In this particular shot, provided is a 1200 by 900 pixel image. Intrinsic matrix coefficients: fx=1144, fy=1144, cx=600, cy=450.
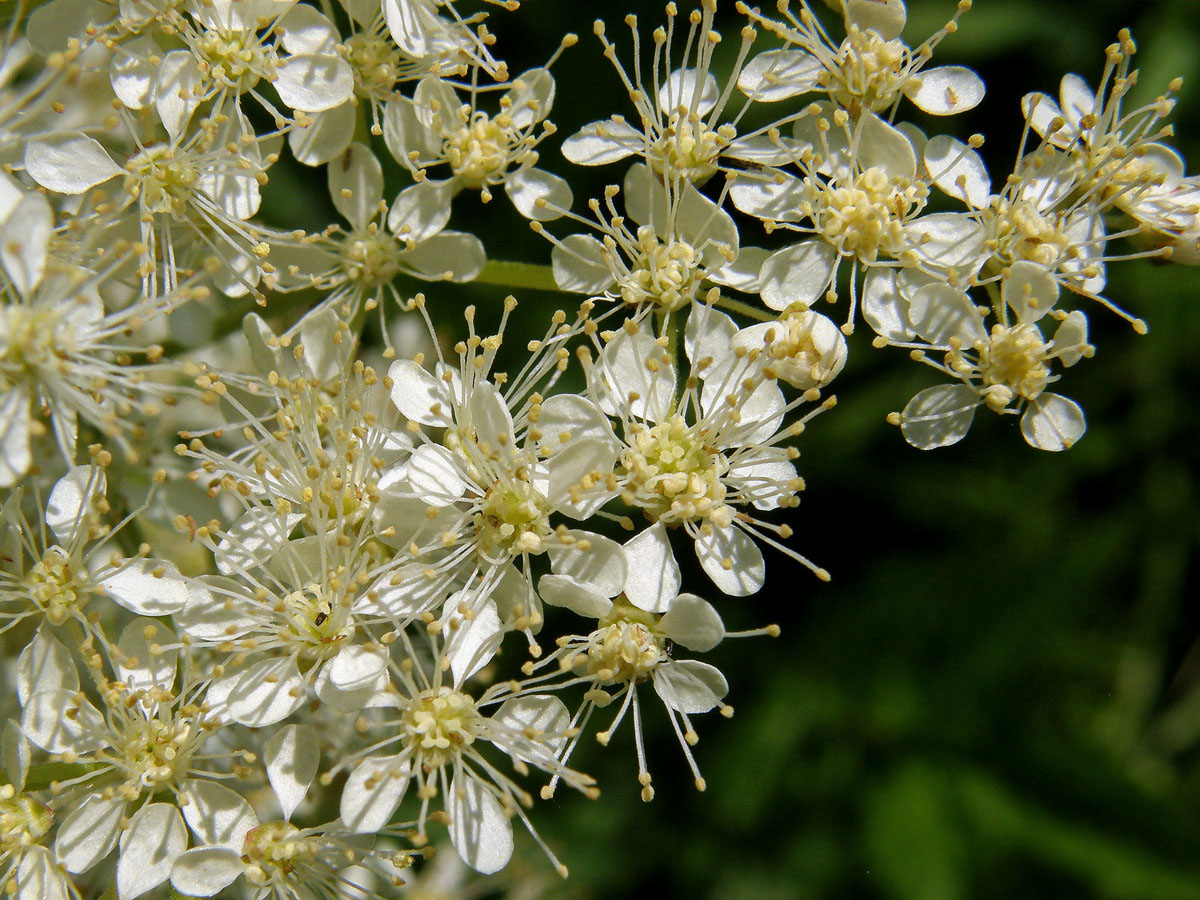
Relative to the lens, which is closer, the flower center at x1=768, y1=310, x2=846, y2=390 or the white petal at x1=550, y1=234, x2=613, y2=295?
the flower center at x1=768, y1=310, x2=846, y2=390

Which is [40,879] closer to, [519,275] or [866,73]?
[519,275]

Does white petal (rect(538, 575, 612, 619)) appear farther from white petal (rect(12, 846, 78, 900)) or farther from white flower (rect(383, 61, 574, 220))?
white petal (rect(12, 846, 78, 900))

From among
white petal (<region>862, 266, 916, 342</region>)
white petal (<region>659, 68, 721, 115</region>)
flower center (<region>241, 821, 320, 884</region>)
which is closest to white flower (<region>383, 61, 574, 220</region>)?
white petal (<region>659, 68, 721, 115</region>)

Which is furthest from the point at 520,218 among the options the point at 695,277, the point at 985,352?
the point at 985,352

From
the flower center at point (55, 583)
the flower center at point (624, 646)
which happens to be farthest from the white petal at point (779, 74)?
the flower center at point (55, 583)

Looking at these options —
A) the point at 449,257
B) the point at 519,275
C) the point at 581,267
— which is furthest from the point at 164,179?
the point at 581,267

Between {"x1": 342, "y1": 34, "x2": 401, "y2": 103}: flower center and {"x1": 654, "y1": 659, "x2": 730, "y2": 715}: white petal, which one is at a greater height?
{"x1": 342, "y1": 34, "x2": 401, "y2": 103}: flower center

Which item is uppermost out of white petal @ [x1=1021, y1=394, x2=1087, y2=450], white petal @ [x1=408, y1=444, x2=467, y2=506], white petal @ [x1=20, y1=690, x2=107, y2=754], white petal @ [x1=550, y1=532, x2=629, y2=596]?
white petal @ [x1=1021, y1=394, x2=1087, y2=450]

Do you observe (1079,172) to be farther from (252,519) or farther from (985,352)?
(252,519)
